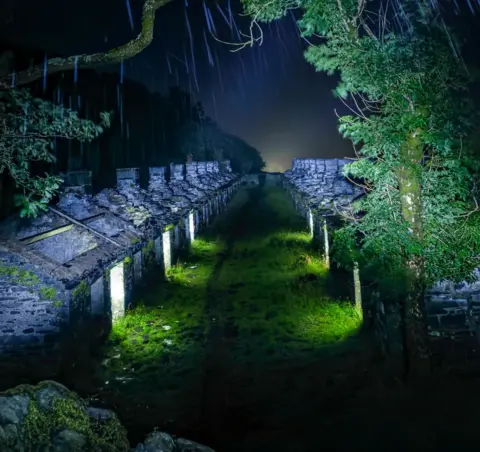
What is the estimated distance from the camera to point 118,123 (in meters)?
33.7

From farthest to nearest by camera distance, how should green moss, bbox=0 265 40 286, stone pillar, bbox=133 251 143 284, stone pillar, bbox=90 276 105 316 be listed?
stone pillar, bbox=133 251 143 284 → stone pillar, bbox=90 276 105 316 → green moss, bbox=0 265 40 286

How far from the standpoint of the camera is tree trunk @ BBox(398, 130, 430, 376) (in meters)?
7.18

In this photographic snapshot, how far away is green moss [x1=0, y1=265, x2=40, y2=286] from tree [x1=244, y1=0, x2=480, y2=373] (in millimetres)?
6816

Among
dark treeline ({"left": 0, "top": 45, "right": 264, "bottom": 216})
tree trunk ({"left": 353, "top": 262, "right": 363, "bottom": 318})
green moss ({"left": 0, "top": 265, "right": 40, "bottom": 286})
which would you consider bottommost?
tree trunk ({"left": 353, "top": 262, "right": 363, "bottom": 318})

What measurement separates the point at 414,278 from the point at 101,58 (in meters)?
6.68

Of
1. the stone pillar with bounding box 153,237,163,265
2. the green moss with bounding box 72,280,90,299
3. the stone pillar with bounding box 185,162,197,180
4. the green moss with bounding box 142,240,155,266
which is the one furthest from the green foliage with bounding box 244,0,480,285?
the stone pillar with bounding box 185,162,197,180

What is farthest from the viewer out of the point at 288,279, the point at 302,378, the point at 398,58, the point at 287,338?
the point at 288,279

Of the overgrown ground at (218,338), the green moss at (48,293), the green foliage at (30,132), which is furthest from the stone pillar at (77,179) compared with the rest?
the green foliage at (30,132)

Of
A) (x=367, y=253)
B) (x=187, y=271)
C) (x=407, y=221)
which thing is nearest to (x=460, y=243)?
A: (x=407, y=221)

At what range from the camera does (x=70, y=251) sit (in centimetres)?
1213

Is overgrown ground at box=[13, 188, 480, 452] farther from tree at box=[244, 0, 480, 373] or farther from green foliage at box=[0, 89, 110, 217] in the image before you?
green foliage at box=[0, 89, 110, 217]

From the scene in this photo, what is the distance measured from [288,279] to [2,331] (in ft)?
33.6

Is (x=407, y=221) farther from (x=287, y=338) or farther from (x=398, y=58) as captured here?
(x=287, y=338)

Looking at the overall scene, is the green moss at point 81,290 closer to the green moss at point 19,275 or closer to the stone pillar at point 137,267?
the green moss at point 19,275
